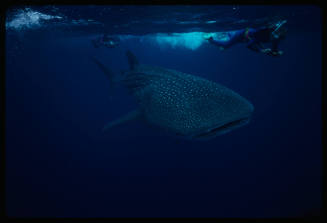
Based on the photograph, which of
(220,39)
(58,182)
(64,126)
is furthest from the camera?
(64,126)

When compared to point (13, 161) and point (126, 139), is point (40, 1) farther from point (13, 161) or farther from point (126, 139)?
point (13, 161)

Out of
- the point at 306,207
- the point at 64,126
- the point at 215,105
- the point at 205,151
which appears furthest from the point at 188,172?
the point at 64,126

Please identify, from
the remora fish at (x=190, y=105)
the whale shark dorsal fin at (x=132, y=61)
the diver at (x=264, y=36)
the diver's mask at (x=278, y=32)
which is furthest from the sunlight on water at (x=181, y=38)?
the remora fish at (x=190, y=105)

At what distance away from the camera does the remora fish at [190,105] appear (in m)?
2.73

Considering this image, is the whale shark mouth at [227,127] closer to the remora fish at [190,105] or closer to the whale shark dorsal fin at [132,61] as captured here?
the remora fish at [190,105]

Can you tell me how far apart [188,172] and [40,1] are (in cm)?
1506

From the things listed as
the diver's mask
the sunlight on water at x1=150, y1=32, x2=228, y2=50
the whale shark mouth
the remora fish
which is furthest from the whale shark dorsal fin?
the sunlight on water at x1=150, y1=32, x2=228, y2=50

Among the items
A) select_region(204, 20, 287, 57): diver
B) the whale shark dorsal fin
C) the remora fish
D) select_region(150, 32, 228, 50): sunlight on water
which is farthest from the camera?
select_region(150, 32, 228, 50): sunlight on water

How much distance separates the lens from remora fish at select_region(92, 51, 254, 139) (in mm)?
2729

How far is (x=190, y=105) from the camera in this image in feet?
9.95

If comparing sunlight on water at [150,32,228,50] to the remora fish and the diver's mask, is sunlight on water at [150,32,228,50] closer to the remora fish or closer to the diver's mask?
the diver's mask

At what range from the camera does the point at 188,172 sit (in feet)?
53.8

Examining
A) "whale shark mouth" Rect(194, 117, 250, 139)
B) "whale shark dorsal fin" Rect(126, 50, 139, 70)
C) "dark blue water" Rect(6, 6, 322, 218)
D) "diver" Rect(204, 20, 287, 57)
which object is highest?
"diver" Rect(204, 20, 287, 57)

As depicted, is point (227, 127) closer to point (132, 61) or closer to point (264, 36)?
point (132, 61)
